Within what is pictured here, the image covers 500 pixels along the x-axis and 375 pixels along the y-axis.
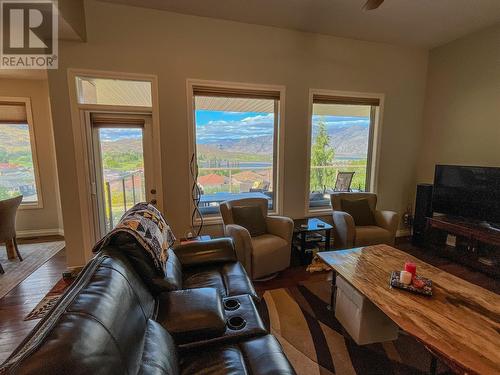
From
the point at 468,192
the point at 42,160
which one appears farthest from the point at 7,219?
the point at 468,192

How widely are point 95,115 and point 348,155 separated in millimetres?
3534

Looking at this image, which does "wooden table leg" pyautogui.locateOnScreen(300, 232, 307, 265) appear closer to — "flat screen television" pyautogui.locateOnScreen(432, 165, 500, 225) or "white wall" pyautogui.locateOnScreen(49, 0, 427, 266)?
"white wall" pyautogui.locateOnScreen(49, 0, 427, 266)

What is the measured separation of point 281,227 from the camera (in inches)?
111

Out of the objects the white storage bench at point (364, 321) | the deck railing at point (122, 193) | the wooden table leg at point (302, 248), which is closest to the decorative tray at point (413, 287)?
the white storage bench at point (364, 321)

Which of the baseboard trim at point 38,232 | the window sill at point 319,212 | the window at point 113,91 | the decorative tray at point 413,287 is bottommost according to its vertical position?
the baseboard trim at point 38,232

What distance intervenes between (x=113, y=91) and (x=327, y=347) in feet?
10.6

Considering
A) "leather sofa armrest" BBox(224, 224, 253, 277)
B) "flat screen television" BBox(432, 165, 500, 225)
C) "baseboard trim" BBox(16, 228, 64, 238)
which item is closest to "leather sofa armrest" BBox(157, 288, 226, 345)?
"leather sofa armrest" BBox(224, 224, 253, 277)

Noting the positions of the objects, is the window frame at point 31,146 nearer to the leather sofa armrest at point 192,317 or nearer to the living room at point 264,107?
the living room at point 264,107

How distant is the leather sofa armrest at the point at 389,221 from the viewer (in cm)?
308

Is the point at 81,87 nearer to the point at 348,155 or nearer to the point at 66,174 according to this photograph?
the point at 66,174

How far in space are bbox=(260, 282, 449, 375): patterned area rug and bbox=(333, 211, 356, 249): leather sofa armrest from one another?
1002 mm

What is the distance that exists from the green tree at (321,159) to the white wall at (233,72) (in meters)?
0.30

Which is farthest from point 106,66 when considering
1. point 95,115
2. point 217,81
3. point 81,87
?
point 217,81

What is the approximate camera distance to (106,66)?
2596 millimetres
